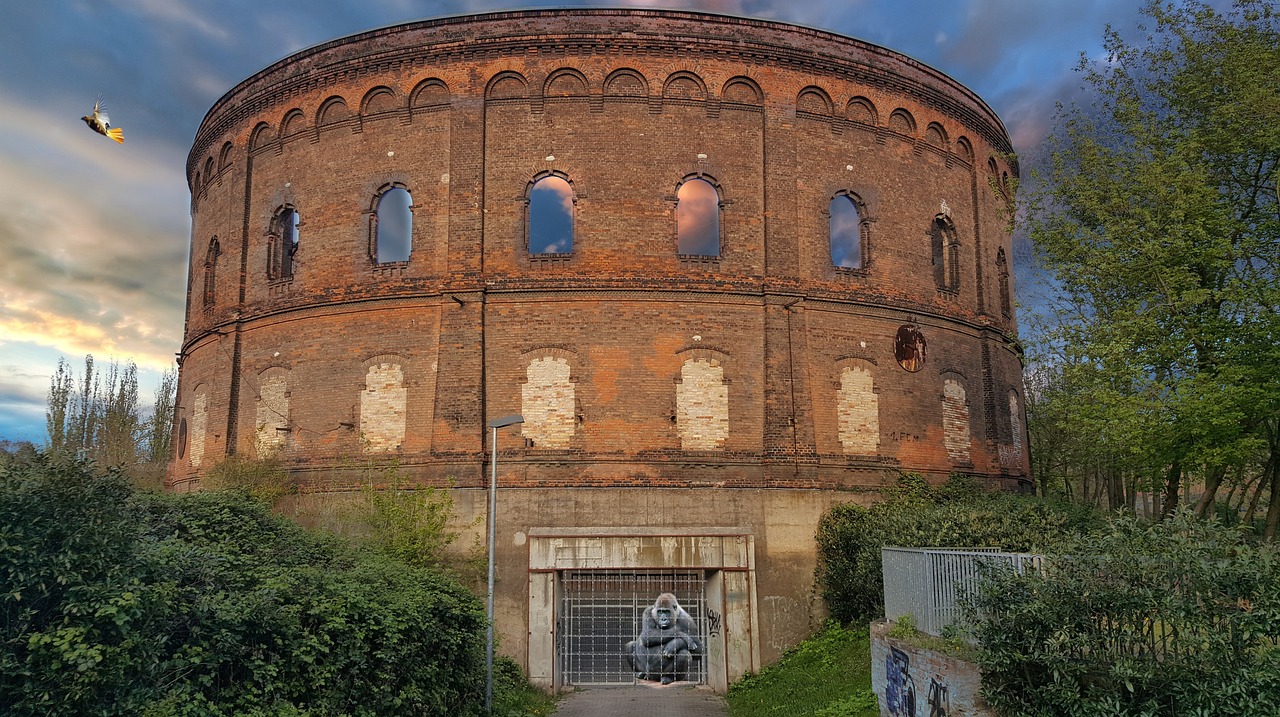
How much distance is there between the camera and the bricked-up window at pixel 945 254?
2505 cm

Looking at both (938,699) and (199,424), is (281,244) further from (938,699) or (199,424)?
(938,699)

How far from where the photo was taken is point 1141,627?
9.40 meters

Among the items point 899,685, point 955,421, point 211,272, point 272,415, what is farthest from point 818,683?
point 211,272

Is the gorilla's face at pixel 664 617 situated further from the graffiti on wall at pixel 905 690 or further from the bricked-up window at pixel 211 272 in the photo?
the bricked-up window at pixel 211 272

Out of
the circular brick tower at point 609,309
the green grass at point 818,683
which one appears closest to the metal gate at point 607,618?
the circular brick tower at point 609,309

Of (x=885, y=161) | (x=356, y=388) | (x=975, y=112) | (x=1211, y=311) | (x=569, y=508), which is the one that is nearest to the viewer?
(x=1211, y=311)

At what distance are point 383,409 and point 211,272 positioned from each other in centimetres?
795

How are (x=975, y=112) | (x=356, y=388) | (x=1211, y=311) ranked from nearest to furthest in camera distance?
(x=1211, y=311), (x=356, y=388), (x=975, y=112)

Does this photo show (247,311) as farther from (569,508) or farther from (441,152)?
(569,508)

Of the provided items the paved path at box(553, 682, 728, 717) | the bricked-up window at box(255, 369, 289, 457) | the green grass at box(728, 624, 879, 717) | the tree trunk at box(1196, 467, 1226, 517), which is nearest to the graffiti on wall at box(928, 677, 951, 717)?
the green grass at box(728, 624, 879, 717)

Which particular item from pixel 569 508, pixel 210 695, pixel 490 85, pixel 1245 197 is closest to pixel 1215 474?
pixel 1245 197

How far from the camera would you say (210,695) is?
9.91 m

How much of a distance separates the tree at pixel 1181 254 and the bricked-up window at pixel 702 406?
7136 mm

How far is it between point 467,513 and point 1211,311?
15.4 meters
